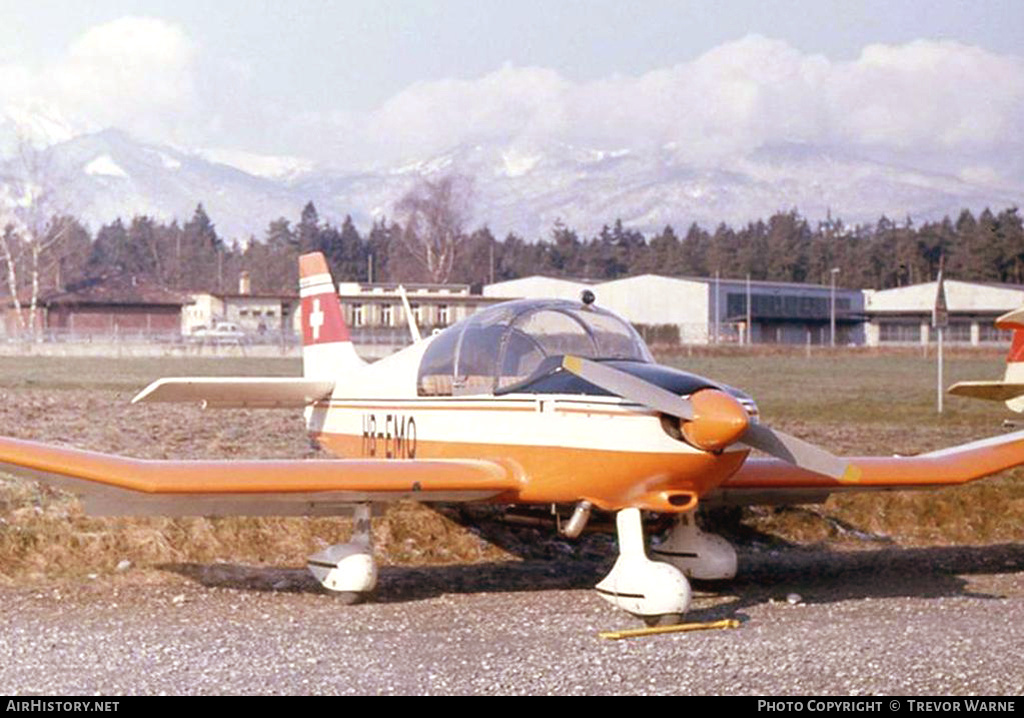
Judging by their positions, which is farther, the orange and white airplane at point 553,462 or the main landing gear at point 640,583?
the orange and white airplane at point 553,462

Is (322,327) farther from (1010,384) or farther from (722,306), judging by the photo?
(722,306)

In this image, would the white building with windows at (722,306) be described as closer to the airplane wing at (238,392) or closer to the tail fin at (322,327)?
the tail fin at (322,327)

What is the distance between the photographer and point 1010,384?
14.7 meters

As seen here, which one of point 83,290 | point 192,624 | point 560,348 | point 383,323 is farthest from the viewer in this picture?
point 83,290

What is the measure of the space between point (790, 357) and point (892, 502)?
47882mm

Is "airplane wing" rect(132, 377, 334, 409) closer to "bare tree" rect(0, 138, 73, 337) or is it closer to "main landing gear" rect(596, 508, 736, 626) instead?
"main landing gear" rect(596, 508, 736, 626)

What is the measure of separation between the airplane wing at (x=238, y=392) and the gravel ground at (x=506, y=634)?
1.55 meters

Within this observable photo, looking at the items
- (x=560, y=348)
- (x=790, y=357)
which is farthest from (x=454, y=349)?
(x=790, y=357)

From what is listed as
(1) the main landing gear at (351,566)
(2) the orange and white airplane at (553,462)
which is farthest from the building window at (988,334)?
(1) the main landing gear at (351,566)

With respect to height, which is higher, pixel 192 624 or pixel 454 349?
pixel 454 349

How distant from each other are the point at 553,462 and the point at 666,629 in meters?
1.36

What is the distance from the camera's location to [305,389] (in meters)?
13.0

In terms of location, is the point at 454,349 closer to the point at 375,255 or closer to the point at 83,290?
the point at 83,290

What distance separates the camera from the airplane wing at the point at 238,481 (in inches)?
367
